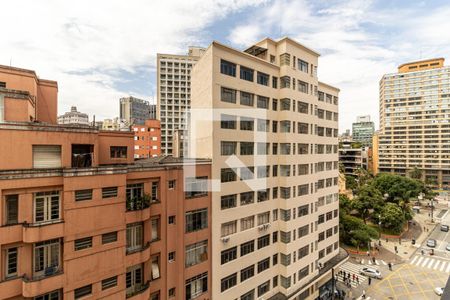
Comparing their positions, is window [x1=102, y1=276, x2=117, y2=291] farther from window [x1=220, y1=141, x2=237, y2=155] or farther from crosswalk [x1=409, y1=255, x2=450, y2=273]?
crosswalk [x1=409, y1=255, x2=450, y2=273]

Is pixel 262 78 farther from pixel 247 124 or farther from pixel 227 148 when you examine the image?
pixel 227 148

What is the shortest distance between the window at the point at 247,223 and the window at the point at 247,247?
1.74 meters

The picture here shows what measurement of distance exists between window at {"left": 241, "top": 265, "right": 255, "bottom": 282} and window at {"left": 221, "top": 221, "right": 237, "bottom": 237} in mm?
4822

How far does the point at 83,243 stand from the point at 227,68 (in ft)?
65.9

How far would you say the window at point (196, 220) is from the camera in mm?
21716

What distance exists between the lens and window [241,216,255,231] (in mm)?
25484

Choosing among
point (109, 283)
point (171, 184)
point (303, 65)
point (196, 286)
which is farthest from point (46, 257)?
point (303, 65)

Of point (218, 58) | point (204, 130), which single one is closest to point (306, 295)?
point (204, 130)

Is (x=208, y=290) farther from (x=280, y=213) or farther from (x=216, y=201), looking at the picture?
(x=280, y=213)

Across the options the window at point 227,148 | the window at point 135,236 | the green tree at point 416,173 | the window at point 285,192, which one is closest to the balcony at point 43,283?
the window at point 135,236

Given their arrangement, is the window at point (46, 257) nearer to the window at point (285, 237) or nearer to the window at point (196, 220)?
the window at point (196, 220)

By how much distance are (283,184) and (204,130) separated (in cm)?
1212

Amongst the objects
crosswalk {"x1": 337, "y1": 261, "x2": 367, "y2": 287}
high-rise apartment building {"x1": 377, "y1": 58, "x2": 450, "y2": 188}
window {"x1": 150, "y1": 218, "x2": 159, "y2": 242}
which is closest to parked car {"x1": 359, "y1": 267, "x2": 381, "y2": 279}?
crosswalk {"x1": 337, "y1": 261, "x2": 367, "y2": 287}

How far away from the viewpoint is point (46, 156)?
599 inches
